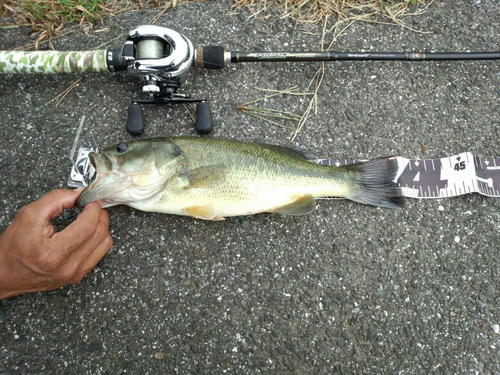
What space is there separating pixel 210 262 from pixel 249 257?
0.34 m

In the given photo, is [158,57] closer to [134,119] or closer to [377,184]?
[134,119]

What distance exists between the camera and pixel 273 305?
2818 millimetres

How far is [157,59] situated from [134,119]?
59cm

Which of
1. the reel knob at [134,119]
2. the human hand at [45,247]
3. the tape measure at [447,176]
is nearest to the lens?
the human hand at [45,247]

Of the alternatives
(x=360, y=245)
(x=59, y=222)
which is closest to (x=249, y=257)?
(x=360, y=245)

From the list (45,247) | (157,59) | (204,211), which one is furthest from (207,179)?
(45,247)

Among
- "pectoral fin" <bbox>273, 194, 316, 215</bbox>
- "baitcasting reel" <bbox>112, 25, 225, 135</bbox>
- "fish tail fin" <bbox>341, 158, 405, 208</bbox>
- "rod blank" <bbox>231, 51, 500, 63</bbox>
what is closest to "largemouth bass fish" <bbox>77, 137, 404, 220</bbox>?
"pectoral fin" <bbox>273, 194, 316, 215</bbox>

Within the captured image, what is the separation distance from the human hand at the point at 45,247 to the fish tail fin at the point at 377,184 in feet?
6.94

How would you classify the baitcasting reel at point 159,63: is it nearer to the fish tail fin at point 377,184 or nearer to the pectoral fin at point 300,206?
the pectoral fin at point 300,206

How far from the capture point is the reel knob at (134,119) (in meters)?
2.95

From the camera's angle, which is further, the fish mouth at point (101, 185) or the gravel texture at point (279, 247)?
the gravel texture at point (279, 247)

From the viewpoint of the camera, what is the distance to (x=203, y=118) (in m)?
2.97

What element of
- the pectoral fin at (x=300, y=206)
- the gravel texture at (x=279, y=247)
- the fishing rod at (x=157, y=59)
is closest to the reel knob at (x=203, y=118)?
the fishing rod at (x=157, y=59)

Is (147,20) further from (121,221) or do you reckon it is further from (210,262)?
(210,262)
